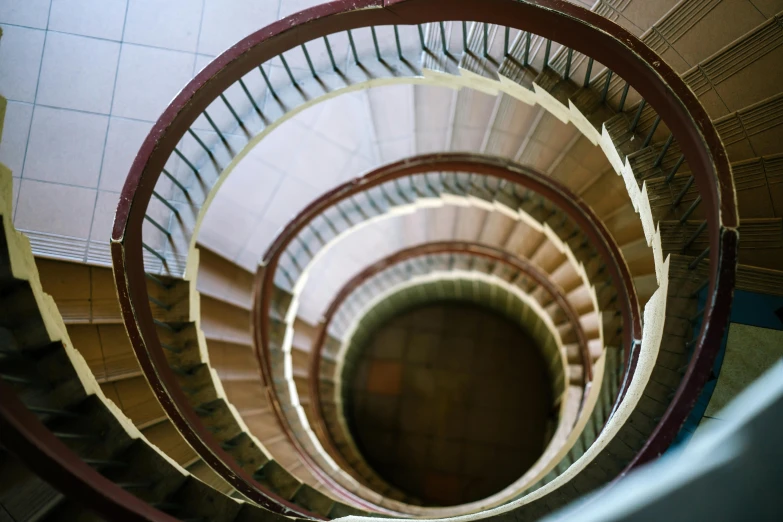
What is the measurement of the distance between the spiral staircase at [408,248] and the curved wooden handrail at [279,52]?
0.02 meters

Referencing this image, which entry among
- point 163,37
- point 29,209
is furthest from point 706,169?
point 29,209

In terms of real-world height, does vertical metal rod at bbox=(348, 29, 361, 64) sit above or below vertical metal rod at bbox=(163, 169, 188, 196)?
above

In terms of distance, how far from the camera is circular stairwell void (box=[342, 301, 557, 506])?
35.1ft

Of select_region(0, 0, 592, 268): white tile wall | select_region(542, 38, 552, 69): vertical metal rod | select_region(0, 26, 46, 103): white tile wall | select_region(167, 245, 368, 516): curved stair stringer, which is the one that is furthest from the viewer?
select_region(0, 26, 46, 103): white tile wall

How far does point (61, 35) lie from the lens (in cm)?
630

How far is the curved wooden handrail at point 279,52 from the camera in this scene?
4.00m

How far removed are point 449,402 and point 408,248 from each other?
364 cm

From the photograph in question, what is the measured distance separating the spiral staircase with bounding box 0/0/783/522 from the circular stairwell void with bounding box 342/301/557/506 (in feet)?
3.40

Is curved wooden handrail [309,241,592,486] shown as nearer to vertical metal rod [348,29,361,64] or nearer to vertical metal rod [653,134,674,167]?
vertical metal rod [348,29,361,64]

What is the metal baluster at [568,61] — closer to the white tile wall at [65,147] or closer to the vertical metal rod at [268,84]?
the vertical metal rod at [268,84]

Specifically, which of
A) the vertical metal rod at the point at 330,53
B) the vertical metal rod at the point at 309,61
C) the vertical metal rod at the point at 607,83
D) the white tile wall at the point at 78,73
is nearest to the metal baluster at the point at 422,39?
the vertical metal rod at the point at 330,53

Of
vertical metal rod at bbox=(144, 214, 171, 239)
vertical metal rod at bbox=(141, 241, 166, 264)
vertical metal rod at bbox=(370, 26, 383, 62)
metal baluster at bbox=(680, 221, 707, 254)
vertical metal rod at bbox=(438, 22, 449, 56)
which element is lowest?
vertical metal rod at bbox=(141, 241, 166, 264)

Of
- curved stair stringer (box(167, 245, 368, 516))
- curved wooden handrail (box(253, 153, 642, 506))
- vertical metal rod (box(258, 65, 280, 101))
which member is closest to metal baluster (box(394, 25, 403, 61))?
vertical metal rod (box(258, 65, 280, 101))

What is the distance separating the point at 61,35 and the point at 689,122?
674 centimetres
